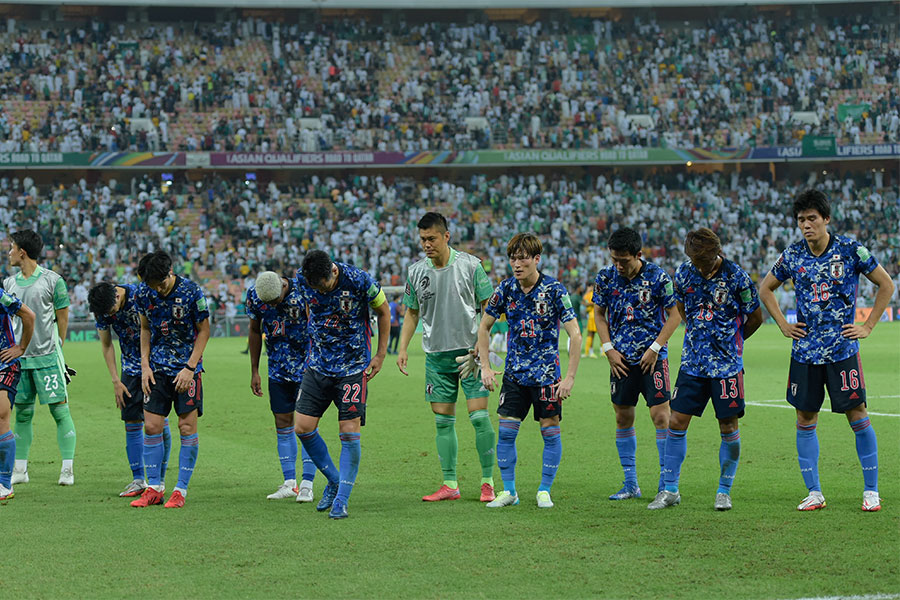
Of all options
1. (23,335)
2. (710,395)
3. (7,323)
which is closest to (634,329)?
(710,395)

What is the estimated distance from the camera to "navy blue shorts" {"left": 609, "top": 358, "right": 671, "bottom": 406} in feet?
29.1

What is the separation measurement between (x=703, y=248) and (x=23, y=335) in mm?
5684

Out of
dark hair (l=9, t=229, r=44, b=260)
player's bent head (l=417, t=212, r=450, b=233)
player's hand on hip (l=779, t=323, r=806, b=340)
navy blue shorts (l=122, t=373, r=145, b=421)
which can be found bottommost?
navy blue shorts (l=122, t=373, r=145, b=421)

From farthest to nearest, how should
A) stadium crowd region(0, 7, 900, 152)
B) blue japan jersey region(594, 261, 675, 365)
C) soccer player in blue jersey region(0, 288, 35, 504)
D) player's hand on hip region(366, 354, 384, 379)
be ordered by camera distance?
stadium crowd region(0, 7, 900, 152) → soccer player in blue jersey region(0, 288, 35, 504) → blue japan jersey region(594, 261, 675, 365) → player's hand on hip region(366, 354, 384, 379)

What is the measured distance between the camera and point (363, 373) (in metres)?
8.65

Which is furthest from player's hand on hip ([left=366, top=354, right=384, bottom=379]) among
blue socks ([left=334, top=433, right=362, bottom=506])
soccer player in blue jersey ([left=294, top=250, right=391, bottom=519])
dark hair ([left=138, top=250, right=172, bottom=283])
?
dark hair ([left=138, top=250, right=172, bottom=283])

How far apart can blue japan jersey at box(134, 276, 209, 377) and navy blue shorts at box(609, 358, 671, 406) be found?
11.6ft

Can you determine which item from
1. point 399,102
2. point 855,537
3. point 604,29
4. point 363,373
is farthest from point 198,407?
point 604,29

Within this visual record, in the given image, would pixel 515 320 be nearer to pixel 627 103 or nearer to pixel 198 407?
pixel 198 407

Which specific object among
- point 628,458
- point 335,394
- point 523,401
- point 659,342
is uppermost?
point 659,342

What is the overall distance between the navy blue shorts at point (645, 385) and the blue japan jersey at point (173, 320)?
3.54 meters

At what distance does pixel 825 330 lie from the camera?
8.06 m

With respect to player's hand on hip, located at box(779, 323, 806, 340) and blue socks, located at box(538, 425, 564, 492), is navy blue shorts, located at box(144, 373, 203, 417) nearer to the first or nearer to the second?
blue socks, located at box(538, 425, 564, 492)

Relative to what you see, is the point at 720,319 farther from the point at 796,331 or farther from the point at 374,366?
the point at 374,366
